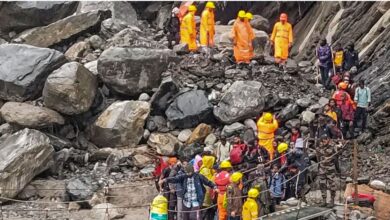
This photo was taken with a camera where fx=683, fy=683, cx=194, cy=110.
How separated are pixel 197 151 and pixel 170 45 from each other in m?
5.77

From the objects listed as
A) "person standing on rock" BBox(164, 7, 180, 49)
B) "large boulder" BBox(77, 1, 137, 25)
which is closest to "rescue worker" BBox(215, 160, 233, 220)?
"person standing on rock" BBox(164, 7, 180, 49)

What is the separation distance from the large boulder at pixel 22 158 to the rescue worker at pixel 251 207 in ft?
22.5

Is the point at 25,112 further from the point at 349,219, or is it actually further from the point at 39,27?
the point at 349,219

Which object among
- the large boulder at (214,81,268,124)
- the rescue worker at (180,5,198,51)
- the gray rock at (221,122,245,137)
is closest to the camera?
the gray rock at (221,122,245,137)

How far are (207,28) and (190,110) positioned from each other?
3.18m

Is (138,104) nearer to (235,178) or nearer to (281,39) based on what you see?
(281,39)

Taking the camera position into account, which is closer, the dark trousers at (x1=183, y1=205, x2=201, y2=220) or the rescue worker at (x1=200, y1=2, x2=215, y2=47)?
the dark trousers at (x1=183, y1=205, x2=201, y2=220)

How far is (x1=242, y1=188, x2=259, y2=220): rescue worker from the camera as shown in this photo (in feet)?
38.5

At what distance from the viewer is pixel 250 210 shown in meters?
11.8

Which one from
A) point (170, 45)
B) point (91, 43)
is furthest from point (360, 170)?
point (91, 43)

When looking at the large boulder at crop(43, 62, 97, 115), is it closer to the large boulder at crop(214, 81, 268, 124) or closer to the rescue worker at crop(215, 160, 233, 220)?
the large boulder at crop(214, 81, 268, 124)

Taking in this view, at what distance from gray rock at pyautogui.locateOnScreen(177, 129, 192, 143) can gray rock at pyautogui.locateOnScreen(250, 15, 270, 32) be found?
284 inches

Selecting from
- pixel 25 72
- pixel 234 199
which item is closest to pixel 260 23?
pixel 25 72

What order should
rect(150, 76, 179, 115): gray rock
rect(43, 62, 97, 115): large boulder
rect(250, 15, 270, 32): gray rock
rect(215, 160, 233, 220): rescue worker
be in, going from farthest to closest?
rect(250, 15, 270, 32): gray rock
rect(150, 76, 179, 115): gray rock
rect(43, 62, 97, 115): large boulder
rect(215, 160, 233, 220): rescue worker
